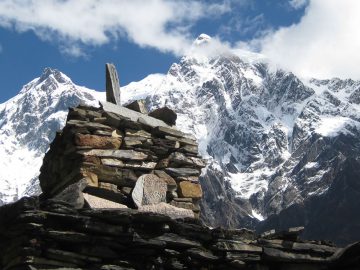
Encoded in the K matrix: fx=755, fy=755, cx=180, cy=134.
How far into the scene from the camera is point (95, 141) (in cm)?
1516

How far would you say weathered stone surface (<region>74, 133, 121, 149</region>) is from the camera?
49.4ft

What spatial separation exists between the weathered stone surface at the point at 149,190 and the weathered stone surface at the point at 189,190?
0.66 m

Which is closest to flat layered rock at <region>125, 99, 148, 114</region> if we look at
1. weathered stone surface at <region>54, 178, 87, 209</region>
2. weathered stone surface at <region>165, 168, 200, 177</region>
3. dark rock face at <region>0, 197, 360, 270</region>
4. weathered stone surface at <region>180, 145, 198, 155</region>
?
weathered stone surface at <region>180, 145, 198, 155</region>

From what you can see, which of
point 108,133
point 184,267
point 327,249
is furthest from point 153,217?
point 108,133

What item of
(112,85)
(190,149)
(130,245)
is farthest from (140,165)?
(112,85)

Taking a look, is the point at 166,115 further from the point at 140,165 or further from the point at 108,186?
the point at 108,186

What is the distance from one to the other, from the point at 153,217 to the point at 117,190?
3005mm

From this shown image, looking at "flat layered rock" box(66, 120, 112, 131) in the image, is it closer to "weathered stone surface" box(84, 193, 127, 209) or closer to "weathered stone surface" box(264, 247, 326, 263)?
"weathered stone surface" box(84, 193, 127, 209)

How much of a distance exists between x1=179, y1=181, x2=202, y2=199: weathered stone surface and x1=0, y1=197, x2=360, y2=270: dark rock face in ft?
10.9

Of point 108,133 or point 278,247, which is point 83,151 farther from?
point 278,247

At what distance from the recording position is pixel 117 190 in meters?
14.5

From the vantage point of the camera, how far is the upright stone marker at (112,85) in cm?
1819

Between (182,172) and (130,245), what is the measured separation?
428 centimetres

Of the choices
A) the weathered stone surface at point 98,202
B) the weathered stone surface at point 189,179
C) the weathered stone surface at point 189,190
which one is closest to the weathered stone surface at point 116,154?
the weathered stone surface at point 189,179
